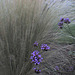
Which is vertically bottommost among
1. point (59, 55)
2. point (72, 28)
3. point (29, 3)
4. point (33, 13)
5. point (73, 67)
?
point (73, 67)

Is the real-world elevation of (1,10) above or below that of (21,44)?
above

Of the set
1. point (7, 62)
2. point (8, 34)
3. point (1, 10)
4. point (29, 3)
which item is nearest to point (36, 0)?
point (29, 3)

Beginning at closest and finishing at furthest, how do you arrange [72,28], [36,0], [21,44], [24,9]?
[21,44] < [24,9] < [36,0] < [72,28]

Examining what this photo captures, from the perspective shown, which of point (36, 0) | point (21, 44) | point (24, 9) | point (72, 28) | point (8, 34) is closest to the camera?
point (21, 44)

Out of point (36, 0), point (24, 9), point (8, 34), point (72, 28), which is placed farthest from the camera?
point (72, 28)

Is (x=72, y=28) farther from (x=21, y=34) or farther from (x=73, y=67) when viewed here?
(x=21, y=34)

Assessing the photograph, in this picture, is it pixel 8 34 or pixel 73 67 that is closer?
pixel 8 34

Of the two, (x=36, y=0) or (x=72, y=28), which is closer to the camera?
(x=36, y=0)

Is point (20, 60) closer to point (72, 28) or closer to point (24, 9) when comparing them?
point (24, 9)

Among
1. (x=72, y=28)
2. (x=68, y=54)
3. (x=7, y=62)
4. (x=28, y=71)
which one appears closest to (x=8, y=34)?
(x=7, y=62)
